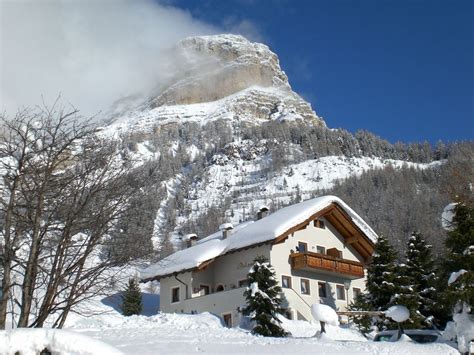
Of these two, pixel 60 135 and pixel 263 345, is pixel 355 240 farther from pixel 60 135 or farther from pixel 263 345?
pixel 60 135

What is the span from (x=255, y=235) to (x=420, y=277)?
389 inches

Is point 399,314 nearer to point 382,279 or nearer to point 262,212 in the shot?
point 382,279

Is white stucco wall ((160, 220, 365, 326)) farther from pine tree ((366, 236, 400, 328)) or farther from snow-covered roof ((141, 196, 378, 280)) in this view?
pine tree ((366, 236, 400, 328))

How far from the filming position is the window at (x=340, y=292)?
131 feet

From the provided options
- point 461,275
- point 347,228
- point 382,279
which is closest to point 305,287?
point 347,228

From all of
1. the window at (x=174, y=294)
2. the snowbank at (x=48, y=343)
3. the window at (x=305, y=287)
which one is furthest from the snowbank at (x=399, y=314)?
the window at (x=174, y=294)

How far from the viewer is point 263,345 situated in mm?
19781

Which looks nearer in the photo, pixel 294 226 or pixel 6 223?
pixel 6 223

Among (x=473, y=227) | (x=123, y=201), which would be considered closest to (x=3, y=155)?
(x=123, y=201)

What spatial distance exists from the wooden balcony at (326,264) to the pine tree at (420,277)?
4.70 metres

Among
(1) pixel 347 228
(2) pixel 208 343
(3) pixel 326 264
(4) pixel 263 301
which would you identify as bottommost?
(2) pixel 208 343

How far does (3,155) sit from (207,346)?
33.2 feet

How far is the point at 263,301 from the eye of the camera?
1082 inches

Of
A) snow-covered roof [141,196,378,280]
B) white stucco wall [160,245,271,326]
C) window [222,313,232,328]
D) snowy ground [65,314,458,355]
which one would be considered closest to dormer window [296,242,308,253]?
snow-covered roof [141,196,378,280]
